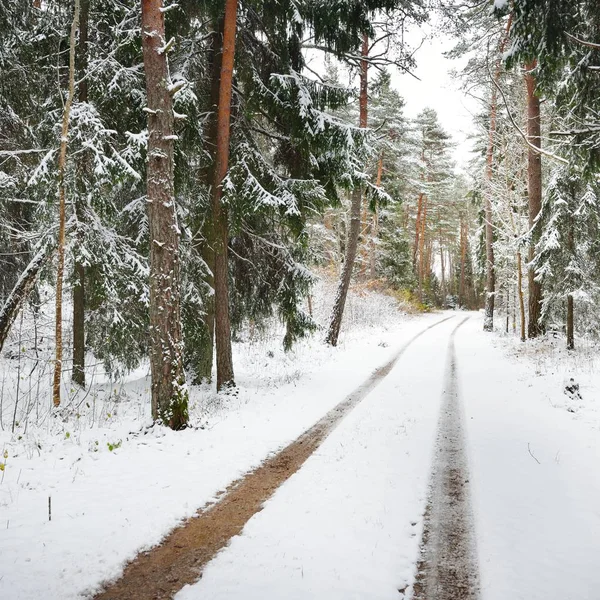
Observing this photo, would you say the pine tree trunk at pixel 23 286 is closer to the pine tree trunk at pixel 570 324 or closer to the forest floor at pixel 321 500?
the forest floor at pixel 321 500

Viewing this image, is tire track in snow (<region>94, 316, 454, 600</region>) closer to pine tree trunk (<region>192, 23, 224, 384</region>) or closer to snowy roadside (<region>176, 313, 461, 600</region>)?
snowy roadside (<region>176, 313, 461, 600</region>)

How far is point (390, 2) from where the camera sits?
950cm

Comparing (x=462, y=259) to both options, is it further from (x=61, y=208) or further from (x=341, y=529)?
(x=341, y=529)

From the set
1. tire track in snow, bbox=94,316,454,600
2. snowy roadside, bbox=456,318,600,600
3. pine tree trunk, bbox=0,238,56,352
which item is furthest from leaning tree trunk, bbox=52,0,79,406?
snowy roadside, bbox=456,318,600,600

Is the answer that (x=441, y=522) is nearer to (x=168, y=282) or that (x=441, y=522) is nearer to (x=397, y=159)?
(x=168, y=282)

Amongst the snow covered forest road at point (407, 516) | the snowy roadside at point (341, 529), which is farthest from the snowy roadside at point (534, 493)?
the snowy roadside at point (341, 529)

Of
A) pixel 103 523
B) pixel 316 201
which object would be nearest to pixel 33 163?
pixel 316 201

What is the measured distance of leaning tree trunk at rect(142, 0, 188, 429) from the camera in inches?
248

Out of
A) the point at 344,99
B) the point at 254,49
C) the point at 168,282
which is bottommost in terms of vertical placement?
A: the point at 168,282

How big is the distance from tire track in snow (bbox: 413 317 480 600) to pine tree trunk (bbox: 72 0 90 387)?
23.3 ft

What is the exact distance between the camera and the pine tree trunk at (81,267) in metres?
8.47

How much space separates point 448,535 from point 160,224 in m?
5.61

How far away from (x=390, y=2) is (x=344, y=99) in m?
2.61

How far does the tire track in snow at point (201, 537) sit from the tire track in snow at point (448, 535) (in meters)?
1.71
